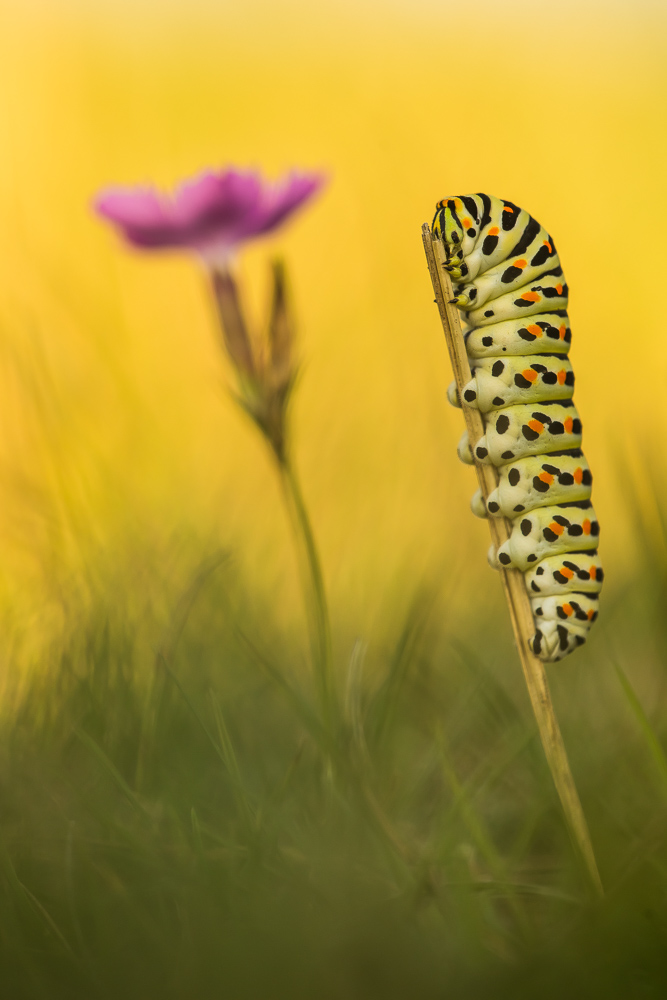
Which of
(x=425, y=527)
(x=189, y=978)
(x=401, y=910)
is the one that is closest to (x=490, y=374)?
(x=401, y=910)

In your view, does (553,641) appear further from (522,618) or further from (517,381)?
(517,381)

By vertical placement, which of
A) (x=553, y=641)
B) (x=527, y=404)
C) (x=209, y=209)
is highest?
(x=209, y=209)

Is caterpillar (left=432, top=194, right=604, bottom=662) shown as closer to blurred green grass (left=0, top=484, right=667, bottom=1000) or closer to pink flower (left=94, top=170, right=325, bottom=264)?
blurred green grass (left=0, top=484, right=667, bottom=1000)

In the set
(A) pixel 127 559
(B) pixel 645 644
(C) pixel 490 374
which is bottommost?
(B) pixel 645 644

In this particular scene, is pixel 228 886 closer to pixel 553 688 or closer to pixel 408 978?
pixel 408 978

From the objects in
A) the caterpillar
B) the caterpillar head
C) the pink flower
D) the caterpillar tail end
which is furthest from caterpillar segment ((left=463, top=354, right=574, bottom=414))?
the pink flower

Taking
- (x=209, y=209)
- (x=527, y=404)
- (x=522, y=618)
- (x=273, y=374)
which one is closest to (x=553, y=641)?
(x=522, y=618)

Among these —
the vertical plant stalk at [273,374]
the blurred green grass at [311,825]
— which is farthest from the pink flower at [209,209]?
the blurred green grass at [311,825]
